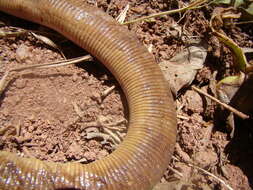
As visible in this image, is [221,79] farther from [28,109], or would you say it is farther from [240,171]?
[28,109]

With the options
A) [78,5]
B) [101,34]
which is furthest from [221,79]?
[78,5]

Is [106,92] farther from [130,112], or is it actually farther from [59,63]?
[59,63]

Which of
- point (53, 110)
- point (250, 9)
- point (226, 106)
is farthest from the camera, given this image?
point (250, 9)

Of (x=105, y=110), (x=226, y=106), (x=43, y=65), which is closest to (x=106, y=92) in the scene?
(x=105, y=110)

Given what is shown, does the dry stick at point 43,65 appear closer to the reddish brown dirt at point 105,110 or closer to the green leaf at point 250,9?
the reddish brown dirt at point 105,110

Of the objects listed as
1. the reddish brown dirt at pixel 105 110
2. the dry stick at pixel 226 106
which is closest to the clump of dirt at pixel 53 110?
the reddish brown dirt at pixel 105 110
